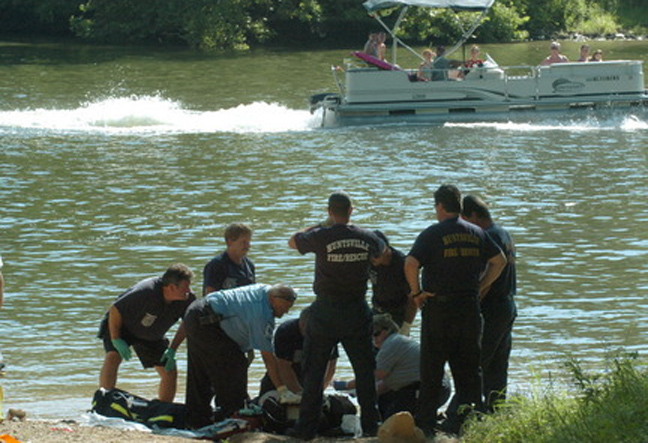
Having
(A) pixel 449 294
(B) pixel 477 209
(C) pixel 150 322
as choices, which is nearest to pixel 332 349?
(A) pixel 449 294

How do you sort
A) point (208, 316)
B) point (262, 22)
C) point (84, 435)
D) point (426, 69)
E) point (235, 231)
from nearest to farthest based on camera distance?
point (84, 435) < point (208, 316) < point (235, 231) < point (426, 69) < point (262, 22)

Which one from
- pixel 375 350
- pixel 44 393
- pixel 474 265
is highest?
pixel 474 265

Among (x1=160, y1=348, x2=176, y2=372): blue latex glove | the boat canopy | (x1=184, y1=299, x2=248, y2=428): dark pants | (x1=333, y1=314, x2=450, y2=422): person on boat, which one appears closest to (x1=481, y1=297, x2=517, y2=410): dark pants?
(x1=333, y1=314, x2=450, y2=422): person on boat

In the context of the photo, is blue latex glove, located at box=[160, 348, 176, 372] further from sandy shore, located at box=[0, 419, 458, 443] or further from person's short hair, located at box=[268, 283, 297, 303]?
person's short hair, located at box=[268, 283, 297, 303]

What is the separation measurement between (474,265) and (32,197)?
42.3 feet

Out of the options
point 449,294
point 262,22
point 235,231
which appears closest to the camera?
point 449,294

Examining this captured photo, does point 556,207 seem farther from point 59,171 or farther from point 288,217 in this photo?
point 59,171

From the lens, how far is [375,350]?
9.05 meters

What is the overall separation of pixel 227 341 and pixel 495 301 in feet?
6.28

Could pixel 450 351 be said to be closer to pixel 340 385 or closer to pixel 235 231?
pixel 340 385

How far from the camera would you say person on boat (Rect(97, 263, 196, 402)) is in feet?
29.5

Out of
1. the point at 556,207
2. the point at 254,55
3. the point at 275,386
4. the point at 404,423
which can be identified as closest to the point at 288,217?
the point at 556,207

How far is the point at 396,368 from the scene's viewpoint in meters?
8.86

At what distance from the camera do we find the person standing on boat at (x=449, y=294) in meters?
8.14
